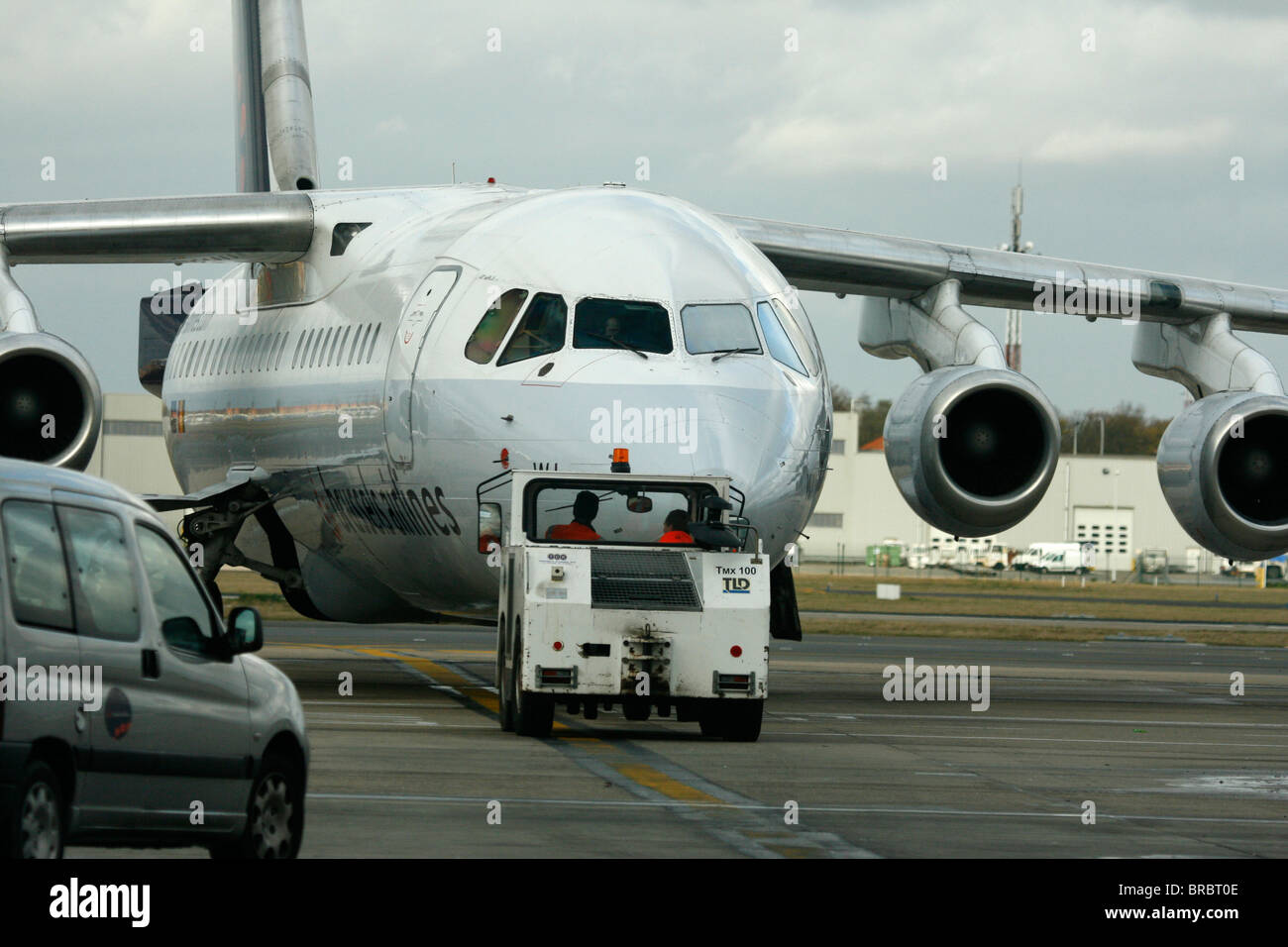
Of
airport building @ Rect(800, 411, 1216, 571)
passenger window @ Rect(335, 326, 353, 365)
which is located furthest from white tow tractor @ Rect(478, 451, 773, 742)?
airport building @ Rect(800, 411, 1216, 571)

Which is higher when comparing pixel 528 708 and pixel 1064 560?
pixel 528 708

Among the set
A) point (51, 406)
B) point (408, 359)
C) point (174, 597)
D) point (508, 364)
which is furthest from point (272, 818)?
point (51, 406)

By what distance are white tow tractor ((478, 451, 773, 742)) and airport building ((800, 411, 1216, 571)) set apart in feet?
278

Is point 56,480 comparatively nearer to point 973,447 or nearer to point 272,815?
point 272,815

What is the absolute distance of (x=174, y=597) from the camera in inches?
340

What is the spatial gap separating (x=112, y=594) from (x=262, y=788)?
122cm

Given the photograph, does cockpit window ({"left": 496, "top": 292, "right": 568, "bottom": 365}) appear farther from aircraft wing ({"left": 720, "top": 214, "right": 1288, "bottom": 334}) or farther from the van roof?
the van roof

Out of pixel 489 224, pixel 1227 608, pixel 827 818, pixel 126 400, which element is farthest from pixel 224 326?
pixel 126 400

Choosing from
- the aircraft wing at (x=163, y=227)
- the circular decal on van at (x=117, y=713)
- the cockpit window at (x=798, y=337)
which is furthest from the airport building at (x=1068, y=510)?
the circular decal on van at (x=117, y=713)

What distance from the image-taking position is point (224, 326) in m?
23.0

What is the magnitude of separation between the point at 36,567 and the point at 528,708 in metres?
7.50

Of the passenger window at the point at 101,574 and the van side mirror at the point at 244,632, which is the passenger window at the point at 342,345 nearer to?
the van side mirror at the point at 244,632

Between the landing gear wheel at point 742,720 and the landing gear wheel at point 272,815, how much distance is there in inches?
239
